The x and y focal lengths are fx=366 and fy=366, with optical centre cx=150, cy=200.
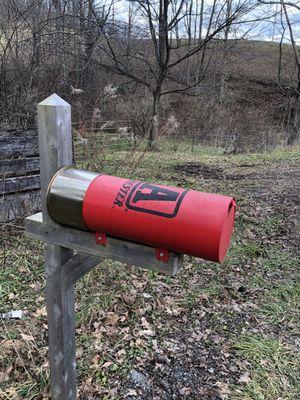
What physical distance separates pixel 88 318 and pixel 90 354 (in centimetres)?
40

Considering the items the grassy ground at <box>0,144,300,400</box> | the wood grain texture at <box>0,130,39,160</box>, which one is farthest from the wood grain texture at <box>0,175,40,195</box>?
the grassy ground at <box>0,144,300,400</box>

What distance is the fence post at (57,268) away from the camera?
5.54 feet

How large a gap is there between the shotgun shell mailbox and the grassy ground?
1503 mm

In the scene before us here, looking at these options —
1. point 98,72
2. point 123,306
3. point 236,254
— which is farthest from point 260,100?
point 123,306

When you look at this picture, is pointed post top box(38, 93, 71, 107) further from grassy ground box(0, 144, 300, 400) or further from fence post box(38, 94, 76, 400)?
grassy ground box(0, 144, 300, 400)

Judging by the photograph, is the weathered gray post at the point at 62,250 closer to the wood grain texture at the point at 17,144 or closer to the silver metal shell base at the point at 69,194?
the silver metal shell base at the point at 69,194

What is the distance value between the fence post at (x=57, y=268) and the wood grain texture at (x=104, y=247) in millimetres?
64

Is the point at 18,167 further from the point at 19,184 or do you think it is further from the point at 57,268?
the point at 57,268

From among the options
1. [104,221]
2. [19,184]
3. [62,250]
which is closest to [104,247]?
[104,221]

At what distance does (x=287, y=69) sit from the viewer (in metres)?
28.1

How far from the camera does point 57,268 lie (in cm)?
187

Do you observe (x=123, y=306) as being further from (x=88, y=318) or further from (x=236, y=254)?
(x=236, y=254)

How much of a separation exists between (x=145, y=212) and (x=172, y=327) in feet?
6.90

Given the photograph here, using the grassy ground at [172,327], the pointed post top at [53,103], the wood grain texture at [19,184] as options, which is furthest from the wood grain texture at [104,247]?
the wood grain texture at [19,184]
